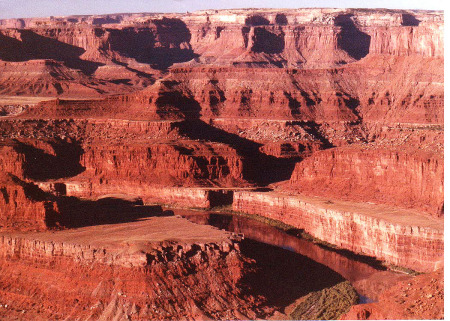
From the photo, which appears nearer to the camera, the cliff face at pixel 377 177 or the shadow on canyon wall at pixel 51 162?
the cliff face at pixel 377 177

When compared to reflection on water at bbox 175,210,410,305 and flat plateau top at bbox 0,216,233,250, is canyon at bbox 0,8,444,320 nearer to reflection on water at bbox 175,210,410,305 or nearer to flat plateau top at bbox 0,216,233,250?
flat plateau top at bbox 0,216,233,250

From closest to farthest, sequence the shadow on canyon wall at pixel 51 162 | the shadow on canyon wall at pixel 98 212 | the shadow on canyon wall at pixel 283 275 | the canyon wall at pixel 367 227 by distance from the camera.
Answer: the shadow on canyon wall at pixel 283 275 < the shadow on canyon wall at pixel 98 212 < the canyon wall at pixel 367 227 < the shadow on canyon wall at pixel 51 162

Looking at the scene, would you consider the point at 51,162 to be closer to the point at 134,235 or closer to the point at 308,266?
the point at 134,235

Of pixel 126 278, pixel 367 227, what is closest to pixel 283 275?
pixel 367 227

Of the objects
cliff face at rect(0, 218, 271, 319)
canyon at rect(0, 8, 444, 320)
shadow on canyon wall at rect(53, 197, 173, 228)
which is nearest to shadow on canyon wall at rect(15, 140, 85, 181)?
canyon at rect(0, 8, 444, 320)

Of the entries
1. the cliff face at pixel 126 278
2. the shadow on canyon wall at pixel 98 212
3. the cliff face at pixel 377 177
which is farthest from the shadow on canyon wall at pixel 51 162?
the cliff face at pixel 126 278

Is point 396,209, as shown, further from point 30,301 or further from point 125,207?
point 30,301

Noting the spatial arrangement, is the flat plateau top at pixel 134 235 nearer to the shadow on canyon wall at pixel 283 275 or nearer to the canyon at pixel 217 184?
the canyon at pixel 217 184
